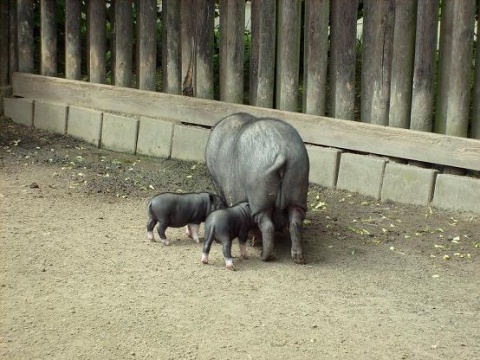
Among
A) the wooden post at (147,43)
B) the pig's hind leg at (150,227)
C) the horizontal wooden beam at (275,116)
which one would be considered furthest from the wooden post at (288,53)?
the pig's hind leg at (150,227)

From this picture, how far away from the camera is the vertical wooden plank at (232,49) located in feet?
27.3

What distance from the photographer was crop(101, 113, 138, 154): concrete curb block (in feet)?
29.1

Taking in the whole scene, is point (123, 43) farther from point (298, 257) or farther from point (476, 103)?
point (298, 257)

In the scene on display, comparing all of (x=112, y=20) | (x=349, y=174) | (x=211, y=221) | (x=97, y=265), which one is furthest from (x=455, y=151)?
(x=112, y=20)

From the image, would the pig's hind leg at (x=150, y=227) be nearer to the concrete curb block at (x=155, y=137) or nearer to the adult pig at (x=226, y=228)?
the adult pig at (x=226, y=228)

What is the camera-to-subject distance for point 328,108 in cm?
828

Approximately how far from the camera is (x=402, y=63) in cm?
747

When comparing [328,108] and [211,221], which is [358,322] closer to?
[211,221]

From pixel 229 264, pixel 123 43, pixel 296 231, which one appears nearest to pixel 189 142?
pixel 123 43

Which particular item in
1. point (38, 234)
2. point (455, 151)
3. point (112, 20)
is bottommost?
point (38, 234)

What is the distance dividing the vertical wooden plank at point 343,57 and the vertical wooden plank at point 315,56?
0.24 feet

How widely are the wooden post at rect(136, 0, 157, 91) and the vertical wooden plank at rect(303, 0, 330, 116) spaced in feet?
5.48

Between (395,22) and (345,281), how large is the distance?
2538 millimetres

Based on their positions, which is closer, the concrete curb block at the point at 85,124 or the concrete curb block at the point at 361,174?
the concrete curb block at the point at 361,174
